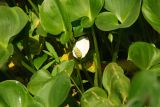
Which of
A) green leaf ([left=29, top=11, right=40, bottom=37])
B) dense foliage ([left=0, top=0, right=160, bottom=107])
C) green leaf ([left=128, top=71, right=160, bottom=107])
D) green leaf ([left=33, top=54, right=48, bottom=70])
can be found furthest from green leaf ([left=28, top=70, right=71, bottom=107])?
green leaf ([left=128, top=71, right=160, bottom=107])

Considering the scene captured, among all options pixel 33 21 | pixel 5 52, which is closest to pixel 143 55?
pixel 5 52

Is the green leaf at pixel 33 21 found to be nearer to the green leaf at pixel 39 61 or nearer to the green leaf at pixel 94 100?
the green leaf at pixel 39 61

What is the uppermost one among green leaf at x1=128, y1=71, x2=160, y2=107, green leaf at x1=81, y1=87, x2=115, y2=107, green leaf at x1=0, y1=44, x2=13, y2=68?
green leaf at x1=128, y1=71, x2=160, y2=107

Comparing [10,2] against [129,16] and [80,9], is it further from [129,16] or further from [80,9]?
[129,16]

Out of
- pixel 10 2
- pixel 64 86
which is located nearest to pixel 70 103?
pixel 64 86

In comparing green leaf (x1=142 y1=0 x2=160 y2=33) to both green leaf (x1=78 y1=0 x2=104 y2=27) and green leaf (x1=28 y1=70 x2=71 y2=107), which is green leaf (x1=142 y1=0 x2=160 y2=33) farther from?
green leaf (x1=28 y1=70 x2=71 y2=107)

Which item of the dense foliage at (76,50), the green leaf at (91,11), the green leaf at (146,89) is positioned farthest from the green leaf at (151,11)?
the green leaf at (146,89)

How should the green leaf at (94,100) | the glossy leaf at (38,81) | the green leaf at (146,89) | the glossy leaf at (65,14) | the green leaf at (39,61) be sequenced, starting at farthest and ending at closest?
the green leaf at (39,61), the glossy leaf at (65,14), the glossy leaf at (38,81), the green leaf at (94,100), the green leaf at (146,89)
